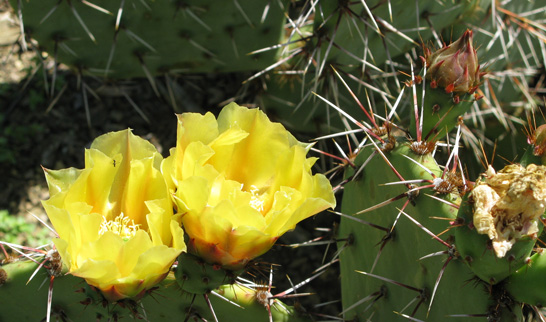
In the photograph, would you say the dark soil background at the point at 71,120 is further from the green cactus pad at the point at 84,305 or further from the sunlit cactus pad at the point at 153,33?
the green cactus pad at the point at 84,305

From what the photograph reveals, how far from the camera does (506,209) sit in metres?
0.83

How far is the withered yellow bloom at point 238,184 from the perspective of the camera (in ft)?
2.79

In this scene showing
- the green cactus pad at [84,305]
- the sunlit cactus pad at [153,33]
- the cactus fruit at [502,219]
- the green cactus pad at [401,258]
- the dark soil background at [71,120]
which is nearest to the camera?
the cactus fruit at [502,219]

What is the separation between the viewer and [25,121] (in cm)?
236

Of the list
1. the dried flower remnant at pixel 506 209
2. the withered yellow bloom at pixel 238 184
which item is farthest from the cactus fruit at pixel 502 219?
the withered yellow bloom at pixel 238 184

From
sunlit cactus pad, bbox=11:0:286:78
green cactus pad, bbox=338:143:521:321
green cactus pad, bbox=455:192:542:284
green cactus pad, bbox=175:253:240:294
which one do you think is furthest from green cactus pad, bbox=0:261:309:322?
sunlit cactus pad, bbox=11:0:286:78

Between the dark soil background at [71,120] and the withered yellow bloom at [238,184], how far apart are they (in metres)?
1.11

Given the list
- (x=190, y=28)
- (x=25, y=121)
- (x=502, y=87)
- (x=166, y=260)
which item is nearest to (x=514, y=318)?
(x=166, y=260)

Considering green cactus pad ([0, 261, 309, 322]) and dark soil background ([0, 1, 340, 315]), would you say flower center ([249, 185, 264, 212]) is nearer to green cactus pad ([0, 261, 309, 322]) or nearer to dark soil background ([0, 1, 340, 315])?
green cactus pad ([0, 261, 309, 322])

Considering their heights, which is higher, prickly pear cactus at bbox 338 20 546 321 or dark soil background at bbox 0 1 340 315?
prickly pear cactus at bbox 338 20 546 321

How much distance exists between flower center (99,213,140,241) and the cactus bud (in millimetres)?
624

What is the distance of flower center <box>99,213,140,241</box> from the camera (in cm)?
99

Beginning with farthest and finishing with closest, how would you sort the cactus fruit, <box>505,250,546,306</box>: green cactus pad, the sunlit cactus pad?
1. the sunlit cactus pad
2. <box>505,250,546,306</box>: green cactus pad
3. the cactus fruit

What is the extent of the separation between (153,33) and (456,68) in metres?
1.03
